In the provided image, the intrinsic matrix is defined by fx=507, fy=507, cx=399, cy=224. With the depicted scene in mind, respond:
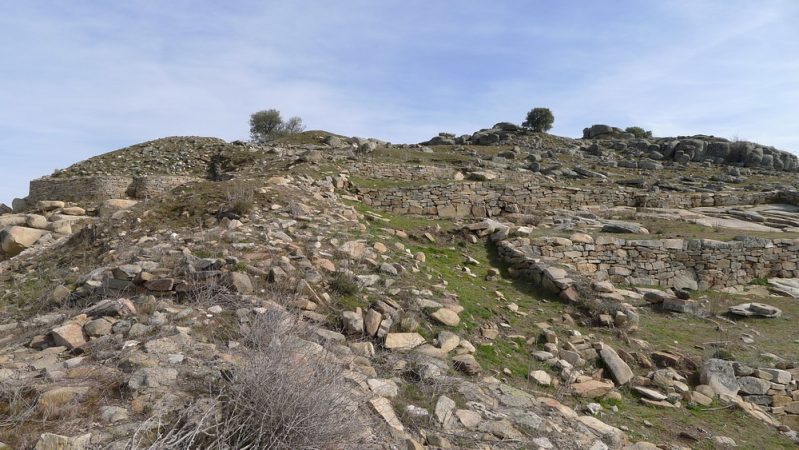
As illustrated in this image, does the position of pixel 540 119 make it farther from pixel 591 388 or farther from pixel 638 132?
pixel 591 388

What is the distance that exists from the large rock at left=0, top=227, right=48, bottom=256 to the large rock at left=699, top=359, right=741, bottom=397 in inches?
454

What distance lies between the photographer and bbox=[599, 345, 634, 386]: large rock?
216 inches

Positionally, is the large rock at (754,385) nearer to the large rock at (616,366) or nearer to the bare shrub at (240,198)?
the large rock at (616,366)

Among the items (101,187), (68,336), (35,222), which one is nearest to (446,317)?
(68,336)

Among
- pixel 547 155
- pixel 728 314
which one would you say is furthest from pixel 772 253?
pixel 547 155

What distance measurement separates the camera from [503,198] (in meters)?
13.5

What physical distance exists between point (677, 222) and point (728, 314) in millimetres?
5077

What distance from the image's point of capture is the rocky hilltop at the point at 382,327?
287 cm

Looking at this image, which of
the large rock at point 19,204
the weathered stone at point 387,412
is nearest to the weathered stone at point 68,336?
the weathered stone at point 387,412

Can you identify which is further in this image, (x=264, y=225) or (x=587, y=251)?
(x=587, y=251)

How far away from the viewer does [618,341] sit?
653cm

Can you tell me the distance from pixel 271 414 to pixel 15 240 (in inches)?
387

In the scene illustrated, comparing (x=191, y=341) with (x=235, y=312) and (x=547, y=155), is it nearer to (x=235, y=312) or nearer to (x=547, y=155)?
(x=235, y=312)

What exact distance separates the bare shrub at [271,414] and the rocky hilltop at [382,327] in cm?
1
